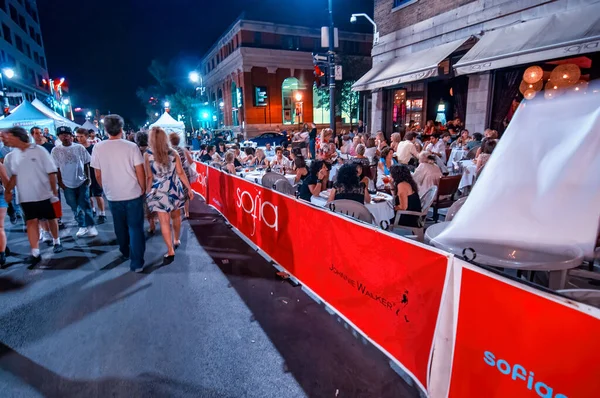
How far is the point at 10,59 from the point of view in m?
34.4

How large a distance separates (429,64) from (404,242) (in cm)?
1148

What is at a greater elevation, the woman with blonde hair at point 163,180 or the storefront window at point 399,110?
the storefront window at point 399,110

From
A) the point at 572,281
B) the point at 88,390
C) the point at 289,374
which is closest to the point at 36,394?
the point at 88,390

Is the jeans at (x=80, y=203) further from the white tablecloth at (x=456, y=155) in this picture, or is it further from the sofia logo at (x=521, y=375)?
the white tablecloth at (x=456, y=155)

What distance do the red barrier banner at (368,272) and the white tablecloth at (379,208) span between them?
1.06m

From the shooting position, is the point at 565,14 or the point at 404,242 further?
the point at 565,14

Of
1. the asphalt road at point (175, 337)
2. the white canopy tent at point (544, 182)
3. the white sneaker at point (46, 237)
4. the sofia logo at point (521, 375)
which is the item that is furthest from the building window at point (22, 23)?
the sofia logo at point (521, 375)

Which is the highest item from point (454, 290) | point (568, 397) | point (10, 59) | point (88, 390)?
point (10, 59)

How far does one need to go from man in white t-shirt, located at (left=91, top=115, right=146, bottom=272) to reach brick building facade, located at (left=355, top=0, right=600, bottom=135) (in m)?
9.83

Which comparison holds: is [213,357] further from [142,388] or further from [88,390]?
[88,390]

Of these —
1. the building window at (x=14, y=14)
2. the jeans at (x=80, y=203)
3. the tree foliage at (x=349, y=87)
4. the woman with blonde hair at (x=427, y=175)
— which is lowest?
the jeans at (x=80, y=203)

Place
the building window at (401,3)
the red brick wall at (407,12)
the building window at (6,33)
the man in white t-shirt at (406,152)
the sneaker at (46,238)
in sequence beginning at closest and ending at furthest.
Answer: the sneaker at (46,238) → the man in white t-shirt at (406,152) → the red brick wall at (407,12) → the building window at (401,3) → the building window at (6,33)

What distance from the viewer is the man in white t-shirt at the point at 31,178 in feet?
16.5

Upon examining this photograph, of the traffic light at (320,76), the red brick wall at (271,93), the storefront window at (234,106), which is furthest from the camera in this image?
the storefront window at (234,106)
